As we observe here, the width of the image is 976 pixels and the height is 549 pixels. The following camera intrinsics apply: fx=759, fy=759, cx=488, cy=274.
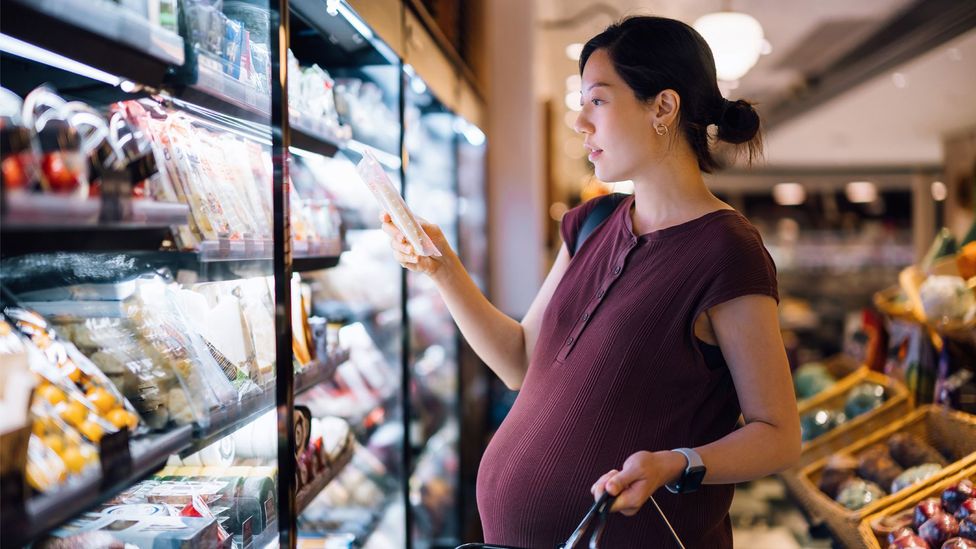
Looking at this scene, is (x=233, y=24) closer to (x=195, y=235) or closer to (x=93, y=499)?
(x=195, y=235)

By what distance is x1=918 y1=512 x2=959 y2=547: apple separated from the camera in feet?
5.90

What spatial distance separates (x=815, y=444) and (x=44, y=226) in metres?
2.75

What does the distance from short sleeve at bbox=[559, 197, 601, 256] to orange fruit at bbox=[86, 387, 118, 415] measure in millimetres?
1007

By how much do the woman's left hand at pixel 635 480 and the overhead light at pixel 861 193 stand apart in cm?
1924

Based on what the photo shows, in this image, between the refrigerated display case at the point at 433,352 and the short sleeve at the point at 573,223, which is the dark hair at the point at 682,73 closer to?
the short sleeve at the point at 573,223

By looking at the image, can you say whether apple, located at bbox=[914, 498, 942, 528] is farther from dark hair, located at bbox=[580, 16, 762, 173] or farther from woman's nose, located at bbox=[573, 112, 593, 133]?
woman's nose, located at bbox=[573, 112, 593, 133]

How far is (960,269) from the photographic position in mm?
2545

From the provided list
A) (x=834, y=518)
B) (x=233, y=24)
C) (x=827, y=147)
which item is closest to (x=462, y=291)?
(x=233, y=24)

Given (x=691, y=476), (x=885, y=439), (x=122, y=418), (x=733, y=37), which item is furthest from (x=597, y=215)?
(x=733, y=37)

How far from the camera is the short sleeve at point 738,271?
50.6 inches

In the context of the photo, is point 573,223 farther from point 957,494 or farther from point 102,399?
point 957,494

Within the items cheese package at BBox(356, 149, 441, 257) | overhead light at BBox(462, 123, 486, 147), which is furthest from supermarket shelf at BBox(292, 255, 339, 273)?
overhead light at BBox(462, 123, 486, 147)

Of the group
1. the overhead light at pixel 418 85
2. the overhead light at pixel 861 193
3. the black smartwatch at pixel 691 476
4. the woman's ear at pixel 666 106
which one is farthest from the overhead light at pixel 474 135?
the overhead light at pixel 861 193

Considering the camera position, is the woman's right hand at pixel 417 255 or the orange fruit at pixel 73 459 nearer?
the orange fruit at pixel 73 459
